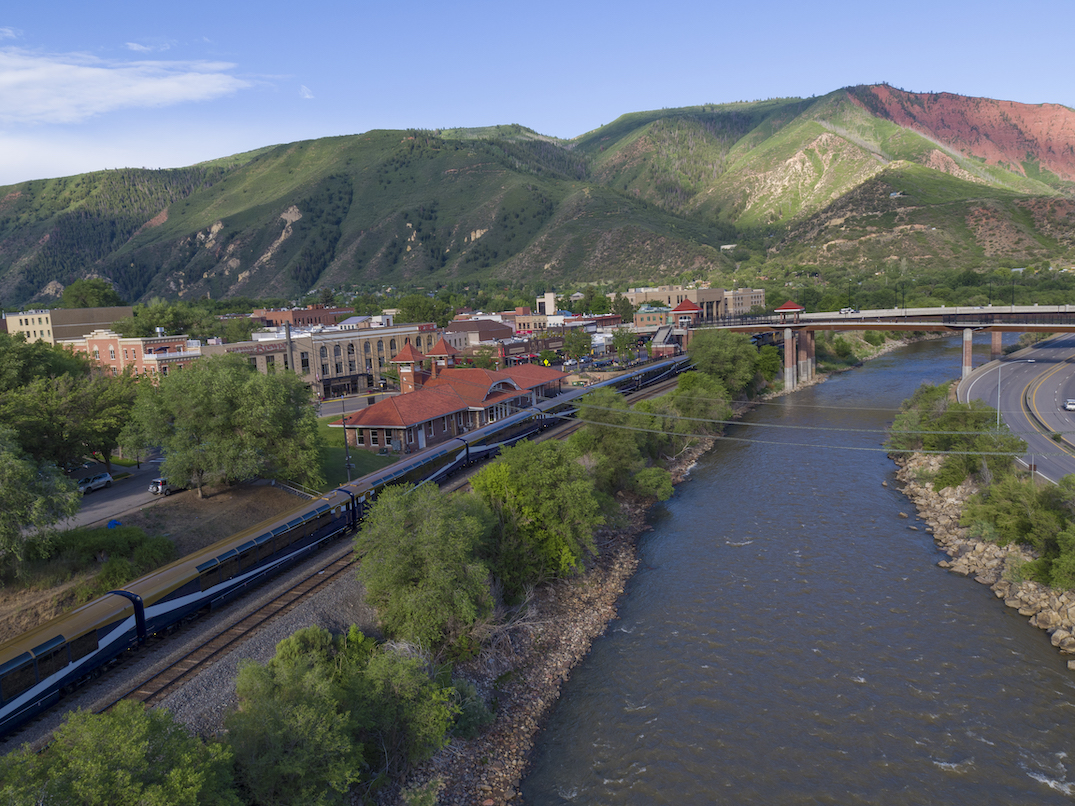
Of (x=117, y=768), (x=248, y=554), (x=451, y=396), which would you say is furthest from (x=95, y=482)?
(x=117, y=768)

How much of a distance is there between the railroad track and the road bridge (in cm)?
7766

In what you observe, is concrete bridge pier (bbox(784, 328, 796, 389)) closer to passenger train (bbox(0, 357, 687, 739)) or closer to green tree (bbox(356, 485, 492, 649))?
passenger train (bbox(0, 357, 687, 739))

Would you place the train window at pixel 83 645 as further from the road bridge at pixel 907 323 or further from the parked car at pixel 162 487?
the road bridge at pixel 907 323

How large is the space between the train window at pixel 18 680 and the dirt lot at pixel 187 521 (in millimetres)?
6407

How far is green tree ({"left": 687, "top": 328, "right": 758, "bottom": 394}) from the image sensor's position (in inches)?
3302

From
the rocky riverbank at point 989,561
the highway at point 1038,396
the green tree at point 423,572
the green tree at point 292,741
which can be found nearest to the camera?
the green tree at point 292,741

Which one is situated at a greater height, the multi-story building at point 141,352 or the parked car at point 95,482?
the multi-story building at point 141,352

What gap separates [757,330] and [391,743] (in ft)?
309

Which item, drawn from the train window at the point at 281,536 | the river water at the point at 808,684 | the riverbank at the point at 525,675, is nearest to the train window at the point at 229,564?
the train window at the point at 281,536

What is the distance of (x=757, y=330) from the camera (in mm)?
105562

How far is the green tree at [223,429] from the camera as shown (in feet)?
124

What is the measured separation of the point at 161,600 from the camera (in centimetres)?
2558

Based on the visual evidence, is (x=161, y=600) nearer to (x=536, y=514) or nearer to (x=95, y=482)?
(x=536, y=514)

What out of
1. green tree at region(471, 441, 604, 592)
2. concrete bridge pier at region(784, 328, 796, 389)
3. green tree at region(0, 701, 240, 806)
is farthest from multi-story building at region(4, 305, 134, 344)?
green tree at region(0, 701, 240, 806)
